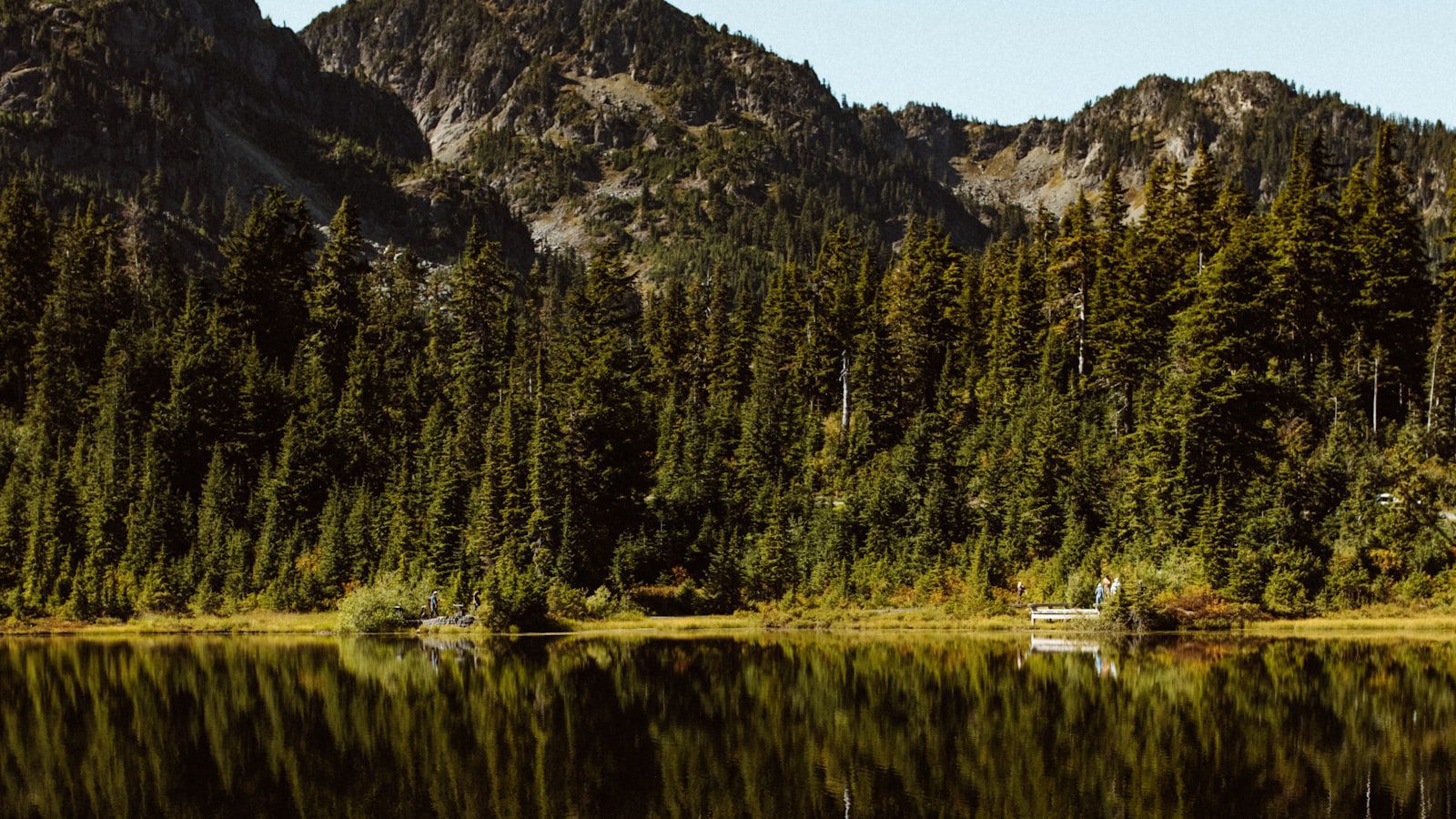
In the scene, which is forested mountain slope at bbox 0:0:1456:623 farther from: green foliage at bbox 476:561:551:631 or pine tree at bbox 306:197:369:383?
pine tree at bbox 306:197:369:383

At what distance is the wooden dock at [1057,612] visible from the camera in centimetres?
5353

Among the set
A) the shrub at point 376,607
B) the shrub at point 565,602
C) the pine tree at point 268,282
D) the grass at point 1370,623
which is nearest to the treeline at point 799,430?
the shrub at point 565,602

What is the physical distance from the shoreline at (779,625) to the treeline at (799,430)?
120cm

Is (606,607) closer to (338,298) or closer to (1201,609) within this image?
(1201,609)

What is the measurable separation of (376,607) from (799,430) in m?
31.4

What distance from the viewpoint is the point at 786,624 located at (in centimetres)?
6009

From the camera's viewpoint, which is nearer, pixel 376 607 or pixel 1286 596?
pixel 1286 596

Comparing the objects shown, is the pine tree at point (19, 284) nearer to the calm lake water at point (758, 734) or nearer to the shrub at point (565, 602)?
the calm lake water at point (758, 734)

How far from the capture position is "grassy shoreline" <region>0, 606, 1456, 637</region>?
50906mm

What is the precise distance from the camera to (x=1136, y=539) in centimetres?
5816

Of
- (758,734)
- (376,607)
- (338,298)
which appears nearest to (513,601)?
(376,607)

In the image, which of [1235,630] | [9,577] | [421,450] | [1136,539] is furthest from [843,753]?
[9,577]

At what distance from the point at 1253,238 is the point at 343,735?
192ft

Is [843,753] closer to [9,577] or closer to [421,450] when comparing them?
[421,450]
